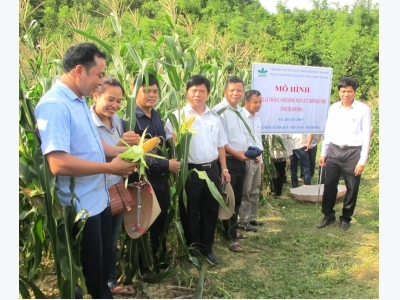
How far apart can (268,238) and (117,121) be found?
6.83ft

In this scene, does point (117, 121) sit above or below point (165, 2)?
below

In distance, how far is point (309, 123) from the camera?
14.9ft

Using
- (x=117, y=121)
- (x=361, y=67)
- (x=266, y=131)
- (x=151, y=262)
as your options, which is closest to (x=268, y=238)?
A: (x=266, y=131)

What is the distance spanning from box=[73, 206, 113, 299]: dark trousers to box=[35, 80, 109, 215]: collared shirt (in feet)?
0.23

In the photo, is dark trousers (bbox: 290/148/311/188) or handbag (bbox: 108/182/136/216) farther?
dark trousers (bbox: 290/148/311/188)

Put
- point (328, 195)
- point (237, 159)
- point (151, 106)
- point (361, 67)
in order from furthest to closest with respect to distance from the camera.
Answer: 1. point (361, 67)
2. point (328, 195)
3. point (237, 159)
4. point (151, 106)

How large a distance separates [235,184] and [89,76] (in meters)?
2.18

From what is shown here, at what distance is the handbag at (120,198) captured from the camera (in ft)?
7.30

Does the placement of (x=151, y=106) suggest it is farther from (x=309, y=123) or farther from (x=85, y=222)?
(x=309, y=123)

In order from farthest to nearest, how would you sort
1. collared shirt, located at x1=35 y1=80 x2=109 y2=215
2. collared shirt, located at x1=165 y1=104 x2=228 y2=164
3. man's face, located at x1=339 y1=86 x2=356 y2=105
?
man's face, located at x1=339 y1=86 x2=356 y2=105 < collared shirt, located at x1=165 y1=104 x2=228 y2=164 < collared shirt, located at x1=35 y1=80 x2=109 y2=215

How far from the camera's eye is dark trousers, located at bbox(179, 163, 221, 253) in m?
2.93

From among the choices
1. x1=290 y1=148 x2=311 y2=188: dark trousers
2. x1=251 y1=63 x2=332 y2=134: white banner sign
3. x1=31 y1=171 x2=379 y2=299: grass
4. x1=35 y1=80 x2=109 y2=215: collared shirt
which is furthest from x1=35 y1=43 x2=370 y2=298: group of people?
x1=290 y1=148 x2=311 y2=188: dark trousers

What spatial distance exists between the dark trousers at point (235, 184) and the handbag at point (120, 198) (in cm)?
142

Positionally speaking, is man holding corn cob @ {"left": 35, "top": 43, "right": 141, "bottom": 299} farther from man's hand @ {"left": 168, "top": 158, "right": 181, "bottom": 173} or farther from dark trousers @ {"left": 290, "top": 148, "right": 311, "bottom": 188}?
dark trousers @ {"left": 290, "top": 148, "right": 311, "bottom": 188}
